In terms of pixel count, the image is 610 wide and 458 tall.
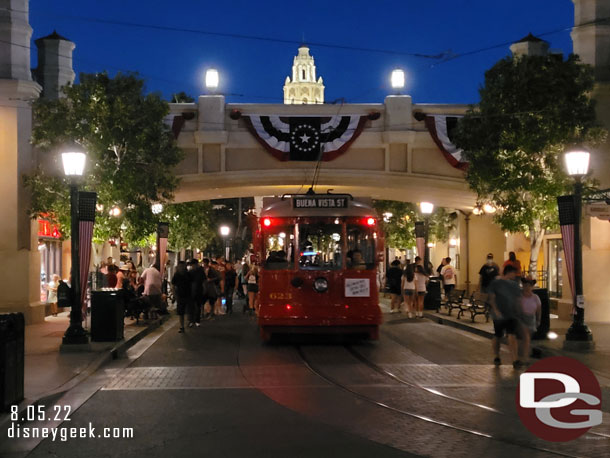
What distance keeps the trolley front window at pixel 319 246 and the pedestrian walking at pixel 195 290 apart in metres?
4.42

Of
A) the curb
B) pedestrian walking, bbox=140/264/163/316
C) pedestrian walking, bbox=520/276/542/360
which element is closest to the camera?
the curb

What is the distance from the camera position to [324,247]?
17766 millimetres

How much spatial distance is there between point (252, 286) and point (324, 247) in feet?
32.2

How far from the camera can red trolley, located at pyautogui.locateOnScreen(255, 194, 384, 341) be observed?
17.4 meters

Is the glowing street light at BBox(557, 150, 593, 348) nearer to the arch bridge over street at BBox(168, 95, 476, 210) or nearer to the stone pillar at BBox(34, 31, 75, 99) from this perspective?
the arch bridge over street at BBox(168, 95, 476, 210)

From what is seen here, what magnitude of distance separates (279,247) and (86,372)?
5.53m

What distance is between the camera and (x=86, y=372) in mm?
13680

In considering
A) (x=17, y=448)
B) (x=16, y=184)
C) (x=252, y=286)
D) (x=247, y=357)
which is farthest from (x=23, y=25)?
(x=17, y=448)

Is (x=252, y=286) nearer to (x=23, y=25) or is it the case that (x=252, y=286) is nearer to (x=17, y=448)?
(x=23, y=25)

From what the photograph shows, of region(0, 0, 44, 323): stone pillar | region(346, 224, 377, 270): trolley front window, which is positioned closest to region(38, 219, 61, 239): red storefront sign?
region(0, 0, 44, 323): stone pillar

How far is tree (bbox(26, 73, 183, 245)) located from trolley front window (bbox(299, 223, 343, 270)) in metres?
6.32

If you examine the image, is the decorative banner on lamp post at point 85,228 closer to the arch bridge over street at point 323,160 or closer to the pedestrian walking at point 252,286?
the pedestrian walking at point 252,286

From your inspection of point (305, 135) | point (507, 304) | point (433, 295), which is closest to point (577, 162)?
point (507, 304)

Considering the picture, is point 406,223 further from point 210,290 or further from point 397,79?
point 210,290
